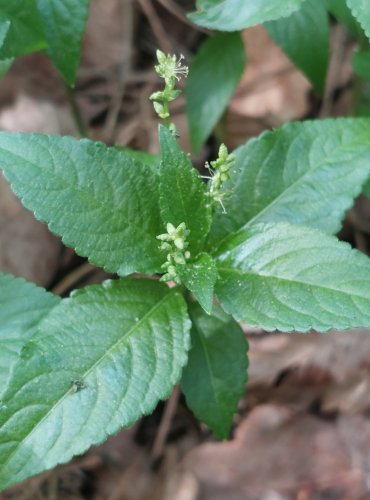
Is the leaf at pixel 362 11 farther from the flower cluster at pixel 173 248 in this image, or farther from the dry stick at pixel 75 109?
the dry stick at pixel 75 109

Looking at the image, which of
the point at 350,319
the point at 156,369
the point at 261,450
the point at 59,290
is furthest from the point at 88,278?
the point at 350,319

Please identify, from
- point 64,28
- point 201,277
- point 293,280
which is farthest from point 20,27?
point 293,280

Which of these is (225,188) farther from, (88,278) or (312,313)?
(88,278)

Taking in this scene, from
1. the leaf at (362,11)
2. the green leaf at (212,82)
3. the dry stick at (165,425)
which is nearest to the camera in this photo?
the leaf at (362,11)

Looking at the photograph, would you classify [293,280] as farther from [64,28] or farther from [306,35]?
[306,35]

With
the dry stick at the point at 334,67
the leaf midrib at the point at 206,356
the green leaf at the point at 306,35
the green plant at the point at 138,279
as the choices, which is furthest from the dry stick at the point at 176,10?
the leaf midrib at the point at 206,356

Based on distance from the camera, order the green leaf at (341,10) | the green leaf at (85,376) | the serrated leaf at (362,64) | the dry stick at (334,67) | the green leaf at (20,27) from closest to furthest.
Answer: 1. the green leaf at (85,376)
2. the green leaf at (20,27)
3. the serrated leaf at (362,64)
4. the green leaf at (341,10)
5. the dry stick at (334,67)
